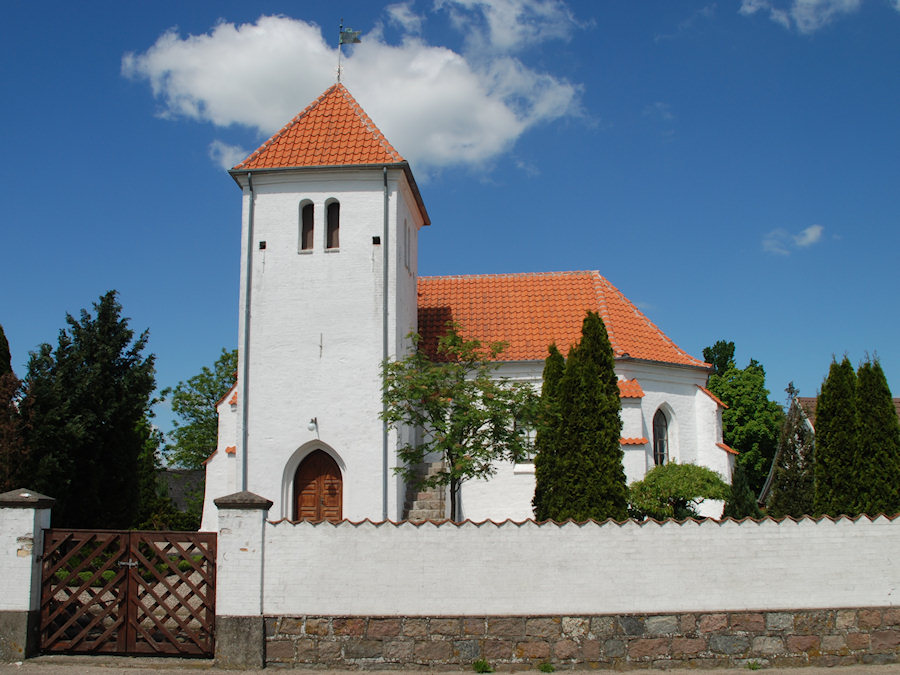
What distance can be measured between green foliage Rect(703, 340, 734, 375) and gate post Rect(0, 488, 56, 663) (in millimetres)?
42300

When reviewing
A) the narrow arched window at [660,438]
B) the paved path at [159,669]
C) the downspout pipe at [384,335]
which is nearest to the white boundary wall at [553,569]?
the paved path at [159,669]

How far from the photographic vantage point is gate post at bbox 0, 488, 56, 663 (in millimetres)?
9289

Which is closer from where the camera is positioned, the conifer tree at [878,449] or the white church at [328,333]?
the conifer tree at [878,449]

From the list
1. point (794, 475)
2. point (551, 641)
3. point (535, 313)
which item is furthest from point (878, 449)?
point (535, 313)

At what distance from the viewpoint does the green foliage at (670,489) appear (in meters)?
17.4

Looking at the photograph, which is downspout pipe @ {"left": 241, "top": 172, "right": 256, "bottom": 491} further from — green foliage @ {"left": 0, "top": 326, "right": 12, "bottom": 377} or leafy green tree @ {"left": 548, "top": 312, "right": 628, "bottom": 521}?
leafy green tree @ {"left": 548, "top": 312, "right": 628, "bottom": 521}

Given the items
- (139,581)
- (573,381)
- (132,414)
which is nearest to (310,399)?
(132,414)

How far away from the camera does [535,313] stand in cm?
2200

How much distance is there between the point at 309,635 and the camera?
29.7ft

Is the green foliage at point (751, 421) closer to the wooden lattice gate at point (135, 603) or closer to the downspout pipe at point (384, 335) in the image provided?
the downspout pipe at point (384, 335)

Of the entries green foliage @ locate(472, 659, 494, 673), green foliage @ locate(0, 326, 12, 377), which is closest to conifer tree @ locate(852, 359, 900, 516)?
green foliage @ locate(472, 659, 494, 673)

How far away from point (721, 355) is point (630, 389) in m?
29.6

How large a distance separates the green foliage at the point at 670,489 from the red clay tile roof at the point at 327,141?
983cm

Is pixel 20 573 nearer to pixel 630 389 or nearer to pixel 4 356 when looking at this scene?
pixel 4 356
